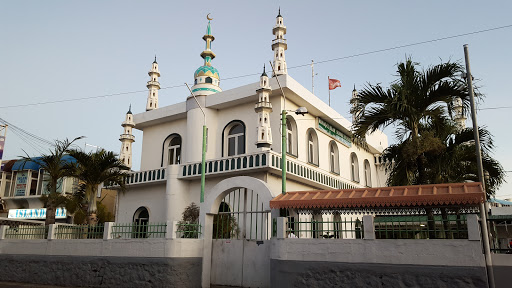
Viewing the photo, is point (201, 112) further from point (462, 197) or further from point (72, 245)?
point (462, 197)

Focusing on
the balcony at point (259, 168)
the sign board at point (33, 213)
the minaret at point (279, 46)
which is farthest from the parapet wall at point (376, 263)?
the sign board at point (33, 213)

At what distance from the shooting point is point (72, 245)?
54.2ft

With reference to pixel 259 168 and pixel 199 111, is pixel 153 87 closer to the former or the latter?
pixel 199 111

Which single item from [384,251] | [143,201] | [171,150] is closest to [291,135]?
[171,150]

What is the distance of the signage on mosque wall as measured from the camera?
24916 mm

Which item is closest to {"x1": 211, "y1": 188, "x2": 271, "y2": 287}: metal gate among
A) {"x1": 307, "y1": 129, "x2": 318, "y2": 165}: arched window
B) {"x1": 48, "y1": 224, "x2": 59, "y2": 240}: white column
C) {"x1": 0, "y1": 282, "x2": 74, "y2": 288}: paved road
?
{"x1": 0, "y1": 282, "x2": 74, "y2": 288}: paved road

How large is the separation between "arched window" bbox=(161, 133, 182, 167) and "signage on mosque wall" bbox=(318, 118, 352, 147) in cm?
860

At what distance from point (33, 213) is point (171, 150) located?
14.8m

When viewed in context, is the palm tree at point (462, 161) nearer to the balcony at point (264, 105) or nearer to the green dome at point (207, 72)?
the balcony at point (264, 105)

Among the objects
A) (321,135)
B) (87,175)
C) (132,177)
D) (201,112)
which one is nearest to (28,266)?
(87,175)

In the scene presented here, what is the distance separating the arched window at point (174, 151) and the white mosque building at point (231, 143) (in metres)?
0.06

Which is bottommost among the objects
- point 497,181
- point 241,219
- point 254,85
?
point 241,219

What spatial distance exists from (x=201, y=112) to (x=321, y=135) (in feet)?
24.2

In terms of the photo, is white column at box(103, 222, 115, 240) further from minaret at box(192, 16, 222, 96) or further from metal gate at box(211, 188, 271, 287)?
minaret at box(192, 16, 222, 96)
